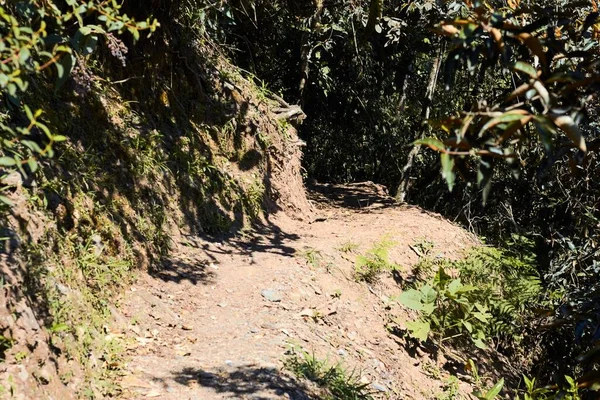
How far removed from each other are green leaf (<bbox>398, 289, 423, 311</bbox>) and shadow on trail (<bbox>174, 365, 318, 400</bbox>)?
2215 millimetres

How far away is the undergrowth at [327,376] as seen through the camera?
4.57 metres

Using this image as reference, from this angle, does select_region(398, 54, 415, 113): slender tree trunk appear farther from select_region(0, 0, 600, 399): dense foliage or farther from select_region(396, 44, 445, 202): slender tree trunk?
select_region(396, 44, 445, 202): slender tree trunk

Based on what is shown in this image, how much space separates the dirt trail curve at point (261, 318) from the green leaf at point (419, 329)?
0.19m

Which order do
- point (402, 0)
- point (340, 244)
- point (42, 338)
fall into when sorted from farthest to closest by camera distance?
point (402, 0), point (340, 244), point (42, 338)

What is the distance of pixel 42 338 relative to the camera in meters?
3.68

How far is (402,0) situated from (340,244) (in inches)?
176

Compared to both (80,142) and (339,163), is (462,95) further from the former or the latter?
(80,142)

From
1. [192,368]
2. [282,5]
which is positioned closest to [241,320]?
[192,368]

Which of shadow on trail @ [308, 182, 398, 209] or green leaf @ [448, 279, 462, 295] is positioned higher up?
shadow on trail @ [308, 182, 398, 209]

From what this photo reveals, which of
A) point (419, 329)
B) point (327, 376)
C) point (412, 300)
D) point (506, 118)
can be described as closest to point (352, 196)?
point (412, 300)

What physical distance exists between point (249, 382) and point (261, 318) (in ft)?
3.51

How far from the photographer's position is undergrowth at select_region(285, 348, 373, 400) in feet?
15.0

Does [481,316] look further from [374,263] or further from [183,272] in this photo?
[183,272]

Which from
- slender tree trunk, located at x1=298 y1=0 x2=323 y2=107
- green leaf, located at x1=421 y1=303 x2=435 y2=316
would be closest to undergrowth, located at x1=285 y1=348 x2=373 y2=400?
green leaf, located at x1=421 y1=303 x2=435 y2=316
